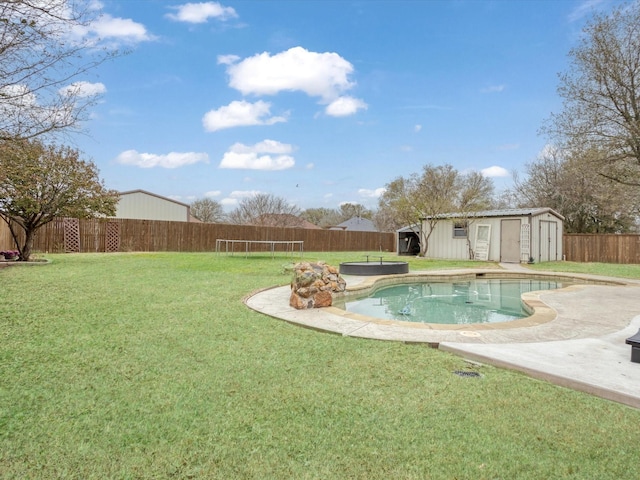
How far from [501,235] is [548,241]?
2180 mm

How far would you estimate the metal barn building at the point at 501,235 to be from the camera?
1512 centimetres

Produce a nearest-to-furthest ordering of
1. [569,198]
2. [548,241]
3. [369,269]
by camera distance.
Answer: [369,269] → [548,241] → [569,198]

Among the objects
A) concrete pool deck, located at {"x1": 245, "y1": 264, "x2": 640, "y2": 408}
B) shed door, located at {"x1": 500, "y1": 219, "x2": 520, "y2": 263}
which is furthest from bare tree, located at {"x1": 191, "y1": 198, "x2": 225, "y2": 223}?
concrete pool deck, located at {"x1": 245, "y1": 264, "x2": 640, "y2": 408}

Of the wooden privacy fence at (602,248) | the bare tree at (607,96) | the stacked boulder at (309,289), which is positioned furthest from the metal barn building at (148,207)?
the wooden privacy fence at (602,248)

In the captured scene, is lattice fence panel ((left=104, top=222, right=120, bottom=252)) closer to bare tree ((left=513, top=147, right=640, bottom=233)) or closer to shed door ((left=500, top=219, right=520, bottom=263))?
shed door ((left=500, top=219, right=520, bottom=263))

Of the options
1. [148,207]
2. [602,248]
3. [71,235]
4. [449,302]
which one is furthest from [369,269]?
[148,207]

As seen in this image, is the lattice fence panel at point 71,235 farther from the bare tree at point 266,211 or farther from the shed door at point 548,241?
the bare tree at point 266,211

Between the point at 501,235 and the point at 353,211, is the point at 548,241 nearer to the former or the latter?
the point at 501,235

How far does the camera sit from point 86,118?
13.1 feet

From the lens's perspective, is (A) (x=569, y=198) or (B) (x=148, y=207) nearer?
(A) (x=569, y=198)

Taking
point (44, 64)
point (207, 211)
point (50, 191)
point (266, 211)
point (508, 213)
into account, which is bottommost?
point (508, 213)

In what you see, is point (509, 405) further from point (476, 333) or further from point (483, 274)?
point (483, 274)

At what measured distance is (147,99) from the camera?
36.3 feet

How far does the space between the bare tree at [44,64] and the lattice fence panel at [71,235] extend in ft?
42.6
